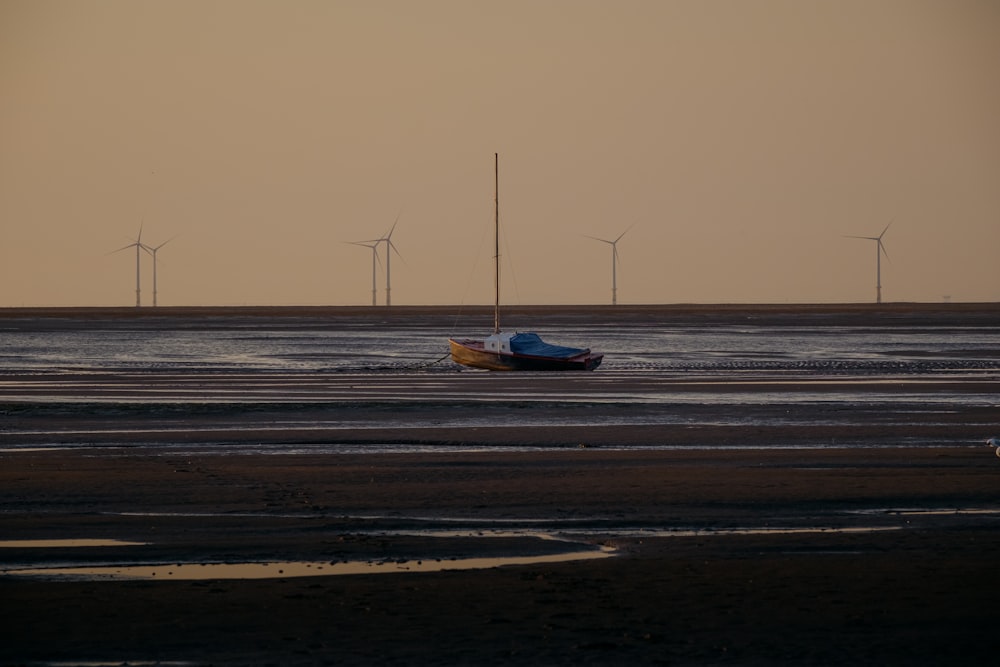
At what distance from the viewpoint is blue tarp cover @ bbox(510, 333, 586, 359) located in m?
71.9

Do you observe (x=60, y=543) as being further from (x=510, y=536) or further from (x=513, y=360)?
(x=513, y=360)

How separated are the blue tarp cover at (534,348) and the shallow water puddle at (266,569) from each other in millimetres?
53300

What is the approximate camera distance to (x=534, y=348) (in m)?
73.8

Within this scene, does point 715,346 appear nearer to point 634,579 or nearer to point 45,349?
point 45,349

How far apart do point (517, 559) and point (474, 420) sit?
2051 centimetres

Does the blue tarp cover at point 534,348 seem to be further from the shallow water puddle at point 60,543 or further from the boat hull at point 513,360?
the shallow water puddle at point 60,543

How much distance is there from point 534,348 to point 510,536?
54.3m

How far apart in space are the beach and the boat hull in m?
29.5

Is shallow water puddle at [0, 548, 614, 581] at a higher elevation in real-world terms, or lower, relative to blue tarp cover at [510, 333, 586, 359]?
lower

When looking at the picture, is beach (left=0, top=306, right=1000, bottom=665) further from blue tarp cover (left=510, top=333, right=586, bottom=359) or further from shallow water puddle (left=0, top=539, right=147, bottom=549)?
blue tarp cover (left=510, top=333, right=586, bottom=359)

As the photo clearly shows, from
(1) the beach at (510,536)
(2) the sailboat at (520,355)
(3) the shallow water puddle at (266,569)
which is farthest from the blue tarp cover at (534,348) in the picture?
(3) the shallow water puddle at (266,569)

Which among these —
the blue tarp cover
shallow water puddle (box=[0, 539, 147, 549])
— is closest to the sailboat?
the blue tarp cover

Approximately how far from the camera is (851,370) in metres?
65.2

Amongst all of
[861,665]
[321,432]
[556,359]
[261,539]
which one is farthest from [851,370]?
[861,665]
